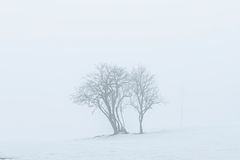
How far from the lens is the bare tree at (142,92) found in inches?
2805

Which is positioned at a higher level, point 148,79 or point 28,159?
point 148,79

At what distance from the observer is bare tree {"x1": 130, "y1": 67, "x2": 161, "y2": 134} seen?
71.2 metres

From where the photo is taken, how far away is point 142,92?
2803 inches

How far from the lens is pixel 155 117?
195125 mm

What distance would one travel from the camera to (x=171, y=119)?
182m

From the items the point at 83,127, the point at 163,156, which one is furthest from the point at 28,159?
the point at 83,127

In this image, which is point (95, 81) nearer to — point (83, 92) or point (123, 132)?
point (83, 92)

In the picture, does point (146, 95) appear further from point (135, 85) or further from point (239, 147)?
point (239, 147)

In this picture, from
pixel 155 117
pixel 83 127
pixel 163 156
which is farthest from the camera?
pixel 155 117

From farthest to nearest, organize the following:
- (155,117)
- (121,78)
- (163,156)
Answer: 1. (155,117)
2. (121,78)
3. (163,156)

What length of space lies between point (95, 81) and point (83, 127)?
106243 mm

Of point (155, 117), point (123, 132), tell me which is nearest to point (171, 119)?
point (155, 117)

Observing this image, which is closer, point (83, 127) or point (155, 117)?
point (83, 127)

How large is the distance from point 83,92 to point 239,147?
1427 inches
